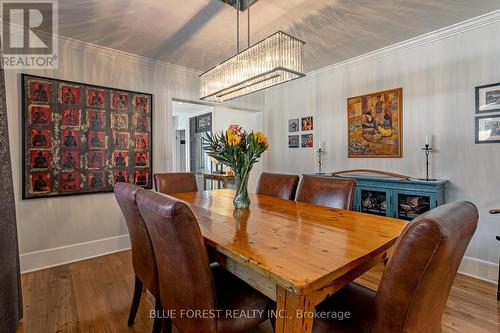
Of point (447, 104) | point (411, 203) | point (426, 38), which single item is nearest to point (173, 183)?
point (411, 203)

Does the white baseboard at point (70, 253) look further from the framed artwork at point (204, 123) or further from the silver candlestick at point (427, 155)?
the silver candlestick at point (427, 155)

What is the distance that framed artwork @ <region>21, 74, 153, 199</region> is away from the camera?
249 centimetres

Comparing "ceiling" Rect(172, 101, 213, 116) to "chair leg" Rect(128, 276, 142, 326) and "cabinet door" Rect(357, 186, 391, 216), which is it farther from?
"chair leg" Rect(128, 276, 142, 326)

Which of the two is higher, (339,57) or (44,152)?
(339,57)

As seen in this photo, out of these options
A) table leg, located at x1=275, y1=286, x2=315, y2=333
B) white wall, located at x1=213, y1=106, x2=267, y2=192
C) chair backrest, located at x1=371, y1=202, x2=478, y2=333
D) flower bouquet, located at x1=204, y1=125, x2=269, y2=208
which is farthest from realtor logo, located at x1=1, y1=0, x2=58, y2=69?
chair backrest, located at x1=371, y1=202, x2=478, y2=333

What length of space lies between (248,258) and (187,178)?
1.97 m

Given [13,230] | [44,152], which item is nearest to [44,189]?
[44,152]

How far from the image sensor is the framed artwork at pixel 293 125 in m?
3.99

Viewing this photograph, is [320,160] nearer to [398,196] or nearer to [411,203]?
[398,196]

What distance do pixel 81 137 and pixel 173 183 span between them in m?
1.18

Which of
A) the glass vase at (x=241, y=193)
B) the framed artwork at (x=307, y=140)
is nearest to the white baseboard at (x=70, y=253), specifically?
the glass vase at (x=241, y=193)

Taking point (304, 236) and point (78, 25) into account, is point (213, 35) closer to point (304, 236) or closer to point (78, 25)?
point (78, 25)

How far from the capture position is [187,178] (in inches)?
110

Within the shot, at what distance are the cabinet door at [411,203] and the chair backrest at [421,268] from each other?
1716 mm
